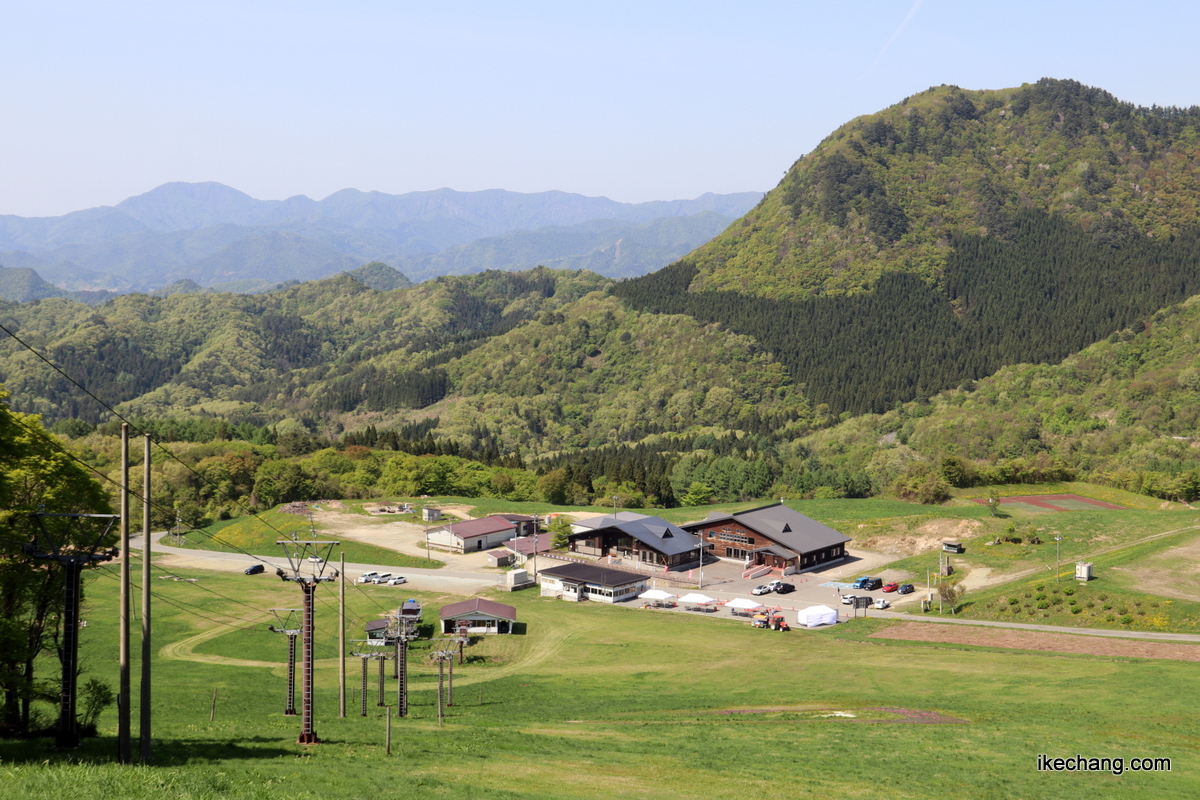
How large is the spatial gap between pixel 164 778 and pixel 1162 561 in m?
97.6

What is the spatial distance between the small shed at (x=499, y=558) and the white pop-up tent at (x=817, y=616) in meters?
44.4

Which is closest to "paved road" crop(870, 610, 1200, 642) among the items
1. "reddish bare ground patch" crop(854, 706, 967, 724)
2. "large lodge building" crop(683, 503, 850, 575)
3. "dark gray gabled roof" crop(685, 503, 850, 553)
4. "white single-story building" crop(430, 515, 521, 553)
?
"large lodge building" crop(683, 503, 850, 575)

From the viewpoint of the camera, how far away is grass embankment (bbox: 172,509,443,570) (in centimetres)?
11650

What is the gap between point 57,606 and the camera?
141ft

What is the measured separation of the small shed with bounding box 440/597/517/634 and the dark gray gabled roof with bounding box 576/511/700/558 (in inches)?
1322

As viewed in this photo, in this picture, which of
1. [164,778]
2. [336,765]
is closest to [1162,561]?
[336,765]

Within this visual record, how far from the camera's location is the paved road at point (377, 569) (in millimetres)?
103250

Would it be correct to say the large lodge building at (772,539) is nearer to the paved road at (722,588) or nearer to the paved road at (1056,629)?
the paved road at (722,588)

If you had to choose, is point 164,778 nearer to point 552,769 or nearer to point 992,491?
point 552,769

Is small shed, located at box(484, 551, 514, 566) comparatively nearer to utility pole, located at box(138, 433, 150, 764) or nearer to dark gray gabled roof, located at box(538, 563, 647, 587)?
dark gray gabled roof, located at box(538, 563, 647, 587)

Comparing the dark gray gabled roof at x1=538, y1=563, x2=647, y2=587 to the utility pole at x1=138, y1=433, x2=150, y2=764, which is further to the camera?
the dark gray gabled roof at x1=538, y1=563, x2=647, y2=587

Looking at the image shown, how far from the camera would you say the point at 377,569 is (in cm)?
11175

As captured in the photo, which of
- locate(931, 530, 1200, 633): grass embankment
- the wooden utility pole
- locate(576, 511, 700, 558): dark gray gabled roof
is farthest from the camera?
locate(576, 511, 700, 558): dark gray gabled roof
